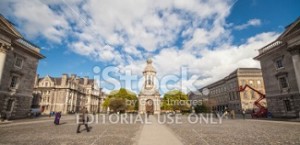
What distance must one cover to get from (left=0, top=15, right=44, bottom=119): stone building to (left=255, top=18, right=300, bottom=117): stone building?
122 ft

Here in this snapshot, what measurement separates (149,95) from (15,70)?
41.0m

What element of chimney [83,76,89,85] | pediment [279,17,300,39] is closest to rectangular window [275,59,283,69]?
pediment [279,17,300,39]

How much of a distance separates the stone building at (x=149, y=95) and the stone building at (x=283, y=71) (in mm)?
35540

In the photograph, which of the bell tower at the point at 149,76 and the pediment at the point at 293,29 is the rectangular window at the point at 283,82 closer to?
the pediment at the point at 293,29

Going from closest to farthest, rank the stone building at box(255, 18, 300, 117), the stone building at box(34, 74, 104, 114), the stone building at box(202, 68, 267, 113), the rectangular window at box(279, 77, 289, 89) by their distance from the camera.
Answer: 1. the stone building at box(255, 18, 300, 117)
2. the rectangular window at box(279, 77, 289, 89)
3. the stone building at box(202, 68, 267, 113)
4. the stone building at box(34, 74, 104, 114)

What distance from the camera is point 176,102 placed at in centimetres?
6850

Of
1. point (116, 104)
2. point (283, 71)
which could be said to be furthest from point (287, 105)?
point (116, 104)

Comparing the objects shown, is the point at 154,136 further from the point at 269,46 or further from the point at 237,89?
the point at 237,89

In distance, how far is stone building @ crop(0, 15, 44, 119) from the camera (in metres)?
21.5

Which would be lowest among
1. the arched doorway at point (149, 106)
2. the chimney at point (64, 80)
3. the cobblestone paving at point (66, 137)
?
the cobblestone paving at point (66, 137)

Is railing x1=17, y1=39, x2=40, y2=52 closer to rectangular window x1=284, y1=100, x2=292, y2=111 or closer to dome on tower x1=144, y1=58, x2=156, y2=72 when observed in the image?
dome on tower x1=144, y1=58, x2=156, y2=72

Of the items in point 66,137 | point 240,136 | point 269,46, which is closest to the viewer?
point 66,137

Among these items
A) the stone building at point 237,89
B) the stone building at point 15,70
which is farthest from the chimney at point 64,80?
the stone building at point 237,89

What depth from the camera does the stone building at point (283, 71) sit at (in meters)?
22.2
